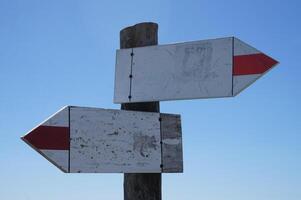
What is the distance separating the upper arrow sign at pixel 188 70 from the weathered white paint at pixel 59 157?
654 millimetres

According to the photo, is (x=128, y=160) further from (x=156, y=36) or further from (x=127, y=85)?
(x=156, y=36)

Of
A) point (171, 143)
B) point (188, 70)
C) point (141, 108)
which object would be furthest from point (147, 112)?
point (188, 70)

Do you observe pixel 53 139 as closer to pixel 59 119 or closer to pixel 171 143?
pixel 59 119

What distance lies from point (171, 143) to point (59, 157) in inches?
34.7

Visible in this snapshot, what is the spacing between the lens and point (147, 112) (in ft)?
11.0

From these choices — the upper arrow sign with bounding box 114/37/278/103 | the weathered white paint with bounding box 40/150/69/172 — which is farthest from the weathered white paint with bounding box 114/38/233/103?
the weathered white paint with bounding box 40/150/69/172

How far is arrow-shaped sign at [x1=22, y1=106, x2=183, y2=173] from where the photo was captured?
295cm

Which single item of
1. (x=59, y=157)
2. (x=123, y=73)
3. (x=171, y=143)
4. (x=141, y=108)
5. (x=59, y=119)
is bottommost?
(x=59, y=157)

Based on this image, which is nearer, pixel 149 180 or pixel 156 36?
pixel 149 180

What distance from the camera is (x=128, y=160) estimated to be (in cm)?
318

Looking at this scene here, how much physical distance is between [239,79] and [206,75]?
0.25 metres

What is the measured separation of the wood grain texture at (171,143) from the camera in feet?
10.9

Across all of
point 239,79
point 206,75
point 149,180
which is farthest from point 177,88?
point 149,180

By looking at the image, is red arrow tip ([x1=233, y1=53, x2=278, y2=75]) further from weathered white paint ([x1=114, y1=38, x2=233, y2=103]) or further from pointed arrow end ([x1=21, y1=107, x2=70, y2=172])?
pointed arrow end ([x1=21, y1=107, x2=70, y2=172])
